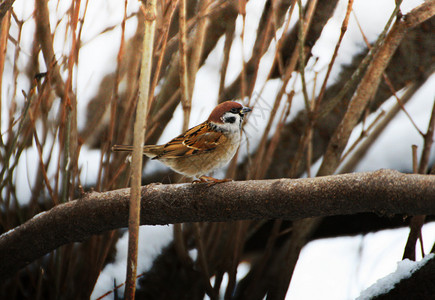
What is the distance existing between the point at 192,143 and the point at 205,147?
5 centimetres

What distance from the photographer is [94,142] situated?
9.88ft

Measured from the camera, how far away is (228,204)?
4.70 ft

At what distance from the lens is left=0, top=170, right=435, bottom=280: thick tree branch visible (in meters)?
1.21

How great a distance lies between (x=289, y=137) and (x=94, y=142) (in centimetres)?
126

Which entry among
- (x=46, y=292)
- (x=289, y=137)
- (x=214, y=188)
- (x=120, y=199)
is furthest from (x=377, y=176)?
(x=46, y=292)

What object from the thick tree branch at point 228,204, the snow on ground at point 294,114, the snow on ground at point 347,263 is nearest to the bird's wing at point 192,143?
the thick tree branch at point 228,204

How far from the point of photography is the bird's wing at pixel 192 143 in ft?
5.71

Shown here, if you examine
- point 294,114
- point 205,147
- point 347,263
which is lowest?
point 347,263

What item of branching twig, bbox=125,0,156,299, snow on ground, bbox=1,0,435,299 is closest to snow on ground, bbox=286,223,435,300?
snow on ground, bbox=1,0,435,299

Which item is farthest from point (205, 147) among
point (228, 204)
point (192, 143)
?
point (228, 204)

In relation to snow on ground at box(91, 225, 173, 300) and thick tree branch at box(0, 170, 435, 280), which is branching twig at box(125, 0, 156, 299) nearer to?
thick tree branch at box(0, 170, 435, 280)

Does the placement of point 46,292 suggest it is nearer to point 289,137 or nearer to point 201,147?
point 201,147

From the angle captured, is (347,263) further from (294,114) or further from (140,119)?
(140,119)

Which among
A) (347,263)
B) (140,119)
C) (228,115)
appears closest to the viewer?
(140,119)
